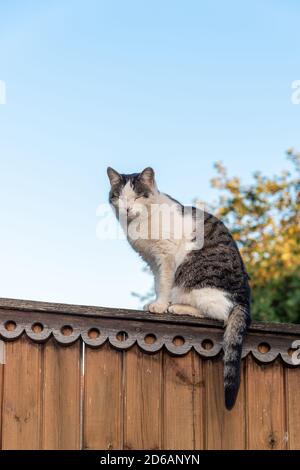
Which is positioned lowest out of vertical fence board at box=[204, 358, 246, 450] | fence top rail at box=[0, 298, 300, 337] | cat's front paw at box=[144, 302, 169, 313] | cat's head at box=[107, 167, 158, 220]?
vertical fence board at box=[204, 358, 246, 450]

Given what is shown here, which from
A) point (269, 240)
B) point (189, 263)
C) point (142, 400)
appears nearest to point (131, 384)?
point (142, 400)

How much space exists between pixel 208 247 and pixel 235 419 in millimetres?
1046

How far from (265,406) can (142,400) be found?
68cm

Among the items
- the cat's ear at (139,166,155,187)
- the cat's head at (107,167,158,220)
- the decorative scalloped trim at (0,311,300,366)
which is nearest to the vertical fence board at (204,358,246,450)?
the decorative scalloped trim at (0,311,300,366)

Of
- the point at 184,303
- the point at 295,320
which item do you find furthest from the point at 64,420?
the point at 295,320

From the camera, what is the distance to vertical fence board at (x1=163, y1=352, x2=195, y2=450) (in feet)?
13.6

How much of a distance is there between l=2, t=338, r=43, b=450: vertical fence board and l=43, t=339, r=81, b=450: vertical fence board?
0.14ft

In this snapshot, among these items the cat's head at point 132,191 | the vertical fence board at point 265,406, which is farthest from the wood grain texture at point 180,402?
the cat's head at point 132,191

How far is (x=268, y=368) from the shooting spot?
4344mm

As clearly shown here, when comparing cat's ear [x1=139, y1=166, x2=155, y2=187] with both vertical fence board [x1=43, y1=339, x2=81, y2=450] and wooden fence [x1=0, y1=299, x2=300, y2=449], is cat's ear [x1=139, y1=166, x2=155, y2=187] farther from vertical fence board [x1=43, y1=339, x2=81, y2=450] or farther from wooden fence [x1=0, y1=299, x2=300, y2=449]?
vertical fence board [x1=43, y1=339, x2=81, y2=450]

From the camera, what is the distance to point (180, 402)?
4180 millimetres

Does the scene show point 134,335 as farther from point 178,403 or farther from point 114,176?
point 114,176

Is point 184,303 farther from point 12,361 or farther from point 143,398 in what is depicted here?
point 12,361
